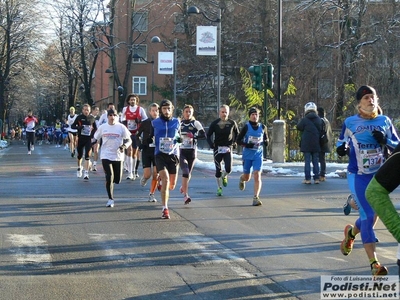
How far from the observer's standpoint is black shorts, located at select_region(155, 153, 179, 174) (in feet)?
39.9

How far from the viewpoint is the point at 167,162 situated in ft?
40.3

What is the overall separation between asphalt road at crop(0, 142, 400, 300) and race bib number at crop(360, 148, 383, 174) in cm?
105

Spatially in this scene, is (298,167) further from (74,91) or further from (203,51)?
(74,91)

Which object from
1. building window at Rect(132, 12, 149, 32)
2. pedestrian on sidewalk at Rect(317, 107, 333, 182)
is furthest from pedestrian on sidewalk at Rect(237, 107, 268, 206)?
building window at Rect(132, 12, 149, 32)

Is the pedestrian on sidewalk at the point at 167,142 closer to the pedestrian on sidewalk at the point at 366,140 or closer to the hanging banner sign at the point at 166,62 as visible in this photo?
the pedestrian on sidewalk at the point at 366,140

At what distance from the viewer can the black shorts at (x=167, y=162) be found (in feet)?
39.9

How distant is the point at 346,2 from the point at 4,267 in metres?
34.5

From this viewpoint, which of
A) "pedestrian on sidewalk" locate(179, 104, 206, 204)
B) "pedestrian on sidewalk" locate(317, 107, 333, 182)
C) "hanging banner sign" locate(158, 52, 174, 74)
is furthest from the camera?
"hanging banner sign" locate(158, 52, 174, 74)

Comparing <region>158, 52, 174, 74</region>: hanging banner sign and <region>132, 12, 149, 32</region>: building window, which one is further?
<region>132, 12, 149, 32</region>: building window

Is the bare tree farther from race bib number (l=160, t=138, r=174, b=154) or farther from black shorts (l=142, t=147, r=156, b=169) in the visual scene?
race bib number (l=160, t=138, r=174, b=154)

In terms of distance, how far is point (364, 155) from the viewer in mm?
7754

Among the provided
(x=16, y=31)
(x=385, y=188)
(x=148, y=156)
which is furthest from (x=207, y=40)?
(x=16, y=31)

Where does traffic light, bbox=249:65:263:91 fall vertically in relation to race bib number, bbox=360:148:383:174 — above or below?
above

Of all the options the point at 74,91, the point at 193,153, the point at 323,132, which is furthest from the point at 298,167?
the point at 74,91
